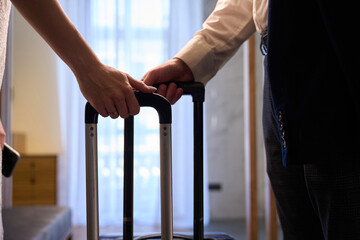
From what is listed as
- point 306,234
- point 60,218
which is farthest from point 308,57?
point 60,218

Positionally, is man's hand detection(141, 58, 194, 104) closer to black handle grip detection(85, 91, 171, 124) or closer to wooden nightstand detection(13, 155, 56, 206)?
black handle grip detection(85, 91, 171, 124)

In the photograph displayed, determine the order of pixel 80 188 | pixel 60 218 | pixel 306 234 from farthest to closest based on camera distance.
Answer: pixel 80 188 < pixel 60 218 < pixel 306 234

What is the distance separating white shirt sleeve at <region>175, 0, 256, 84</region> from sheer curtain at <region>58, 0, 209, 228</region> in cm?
257

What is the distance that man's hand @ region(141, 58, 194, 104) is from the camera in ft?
2.98

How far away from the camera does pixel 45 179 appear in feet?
10.9

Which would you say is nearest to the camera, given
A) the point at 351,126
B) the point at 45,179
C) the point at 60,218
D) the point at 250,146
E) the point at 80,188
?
the point at 351,126

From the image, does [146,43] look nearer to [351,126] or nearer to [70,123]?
[70,123]

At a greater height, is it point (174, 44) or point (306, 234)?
point (174, 44)

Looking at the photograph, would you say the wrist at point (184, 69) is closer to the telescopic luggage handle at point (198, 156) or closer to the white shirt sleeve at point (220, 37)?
the white shirt sleeve at point (220, 37)

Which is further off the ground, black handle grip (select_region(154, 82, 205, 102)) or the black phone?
black handle grip (select_region(154, 82, 205, 102))

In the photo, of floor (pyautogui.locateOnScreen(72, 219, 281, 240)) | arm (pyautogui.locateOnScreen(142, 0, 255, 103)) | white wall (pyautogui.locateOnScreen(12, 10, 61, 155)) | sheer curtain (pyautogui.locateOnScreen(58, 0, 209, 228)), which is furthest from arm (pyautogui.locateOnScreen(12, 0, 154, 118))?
white wall (pyautogui.locateOnScreen(12, 10, 61, 155))

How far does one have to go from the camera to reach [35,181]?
3.31 m

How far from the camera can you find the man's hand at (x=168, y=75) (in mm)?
908

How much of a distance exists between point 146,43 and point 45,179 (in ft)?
5.23
